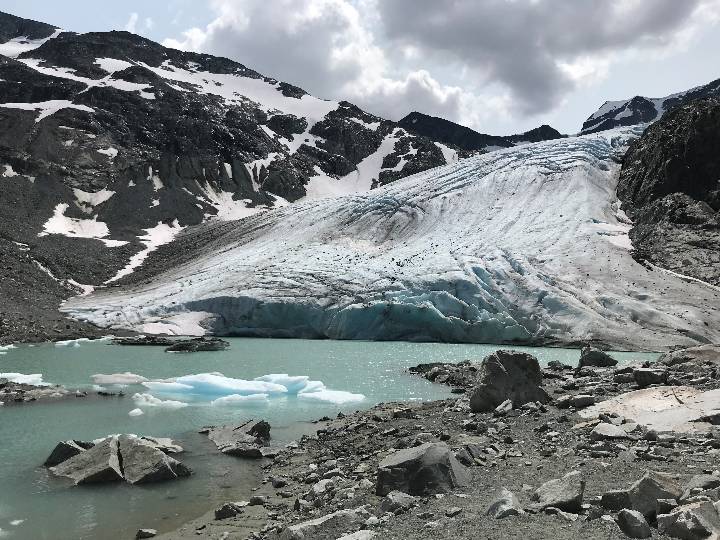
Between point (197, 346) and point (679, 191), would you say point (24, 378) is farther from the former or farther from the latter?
point (679, 191)

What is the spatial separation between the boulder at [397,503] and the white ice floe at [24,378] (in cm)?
1574

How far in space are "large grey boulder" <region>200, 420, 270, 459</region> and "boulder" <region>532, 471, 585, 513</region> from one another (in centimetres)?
680

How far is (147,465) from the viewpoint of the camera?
10086 millimetres

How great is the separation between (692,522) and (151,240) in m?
67.5

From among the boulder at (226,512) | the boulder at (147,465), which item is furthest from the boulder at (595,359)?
the boulder at (226,512)

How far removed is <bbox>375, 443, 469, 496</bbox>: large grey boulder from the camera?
746cm

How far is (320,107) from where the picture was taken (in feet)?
445

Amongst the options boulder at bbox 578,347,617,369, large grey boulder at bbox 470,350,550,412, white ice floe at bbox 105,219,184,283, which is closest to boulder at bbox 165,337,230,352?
A: boulder at bbox 578,347,617,369

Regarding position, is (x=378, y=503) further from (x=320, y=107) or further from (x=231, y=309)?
(x=320, y=107)

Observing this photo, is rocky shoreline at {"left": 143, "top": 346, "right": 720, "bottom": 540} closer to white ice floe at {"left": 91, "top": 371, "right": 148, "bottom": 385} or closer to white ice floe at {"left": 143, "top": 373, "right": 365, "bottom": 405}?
white ice floe at {"left": 143, "top": 373, "right": 365, "bottom": 405}

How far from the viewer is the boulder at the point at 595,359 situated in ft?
69.7

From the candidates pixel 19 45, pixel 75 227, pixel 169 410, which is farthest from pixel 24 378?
pixel 19 45

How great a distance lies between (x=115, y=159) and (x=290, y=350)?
2458 inches

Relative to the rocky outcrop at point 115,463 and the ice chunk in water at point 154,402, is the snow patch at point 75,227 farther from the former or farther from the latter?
the rocky outcrop at point 115,463
